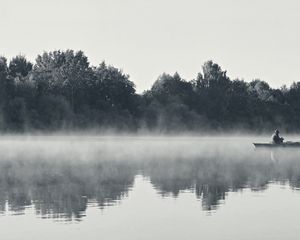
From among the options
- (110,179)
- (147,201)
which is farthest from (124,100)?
(147,201)

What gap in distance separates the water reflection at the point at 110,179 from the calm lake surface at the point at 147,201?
4 centimetres

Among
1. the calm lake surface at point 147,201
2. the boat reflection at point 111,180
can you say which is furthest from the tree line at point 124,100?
the calm lake surface at point 147,201

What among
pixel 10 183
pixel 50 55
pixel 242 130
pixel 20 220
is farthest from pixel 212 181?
pixel 242 130

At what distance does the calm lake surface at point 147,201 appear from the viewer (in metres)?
22.4

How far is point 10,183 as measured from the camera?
118 feet

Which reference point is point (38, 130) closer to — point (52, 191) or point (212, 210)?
point (52, 191)

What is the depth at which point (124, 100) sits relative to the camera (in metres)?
124

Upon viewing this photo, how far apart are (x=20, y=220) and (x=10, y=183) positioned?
1213 centimetres

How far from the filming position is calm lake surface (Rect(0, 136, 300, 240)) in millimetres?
22359

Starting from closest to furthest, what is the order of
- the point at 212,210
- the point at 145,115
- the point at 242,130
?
the point at 212,210 → the point at 145,115 → the point at 242,130

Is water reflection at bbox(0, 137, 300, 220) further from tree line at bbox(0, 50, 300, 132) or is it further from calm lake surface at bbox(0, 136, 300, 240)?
tree line at bbox(0, 50, 300, 132)

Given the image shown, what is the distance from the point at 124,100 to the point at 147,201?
94374 mm

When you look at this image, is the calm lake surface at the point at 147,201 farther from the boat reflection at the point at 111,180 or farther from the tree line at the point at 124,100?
the tree line at the point at 124,100

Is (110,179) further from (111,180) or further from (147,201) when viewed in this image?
(147,201)
